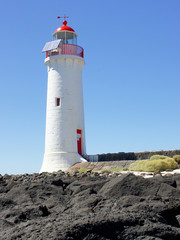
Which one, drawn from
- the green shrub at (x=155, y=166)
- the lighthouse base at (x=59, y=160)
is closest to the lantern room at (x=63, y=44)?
the lighthouse base at (x=59, y=160)

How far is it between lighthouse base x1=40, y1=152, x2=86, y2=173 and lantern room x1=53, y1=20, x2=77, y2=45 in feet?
24.6

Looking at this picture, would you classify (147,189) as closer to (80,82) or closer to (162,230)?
(162,230)

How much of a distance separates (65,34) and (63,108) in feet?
17.0

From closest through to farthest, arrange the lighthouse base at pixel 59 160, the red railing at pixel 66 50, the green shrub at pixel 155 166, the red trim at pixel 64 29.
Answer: the green shrub at pixel 155 166, the lighthouse base at pixel 59 160, the red railing at pixel 66 50, the red trim at pixel 64 29

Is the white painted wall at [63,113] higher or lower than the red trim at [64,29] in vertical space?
lower

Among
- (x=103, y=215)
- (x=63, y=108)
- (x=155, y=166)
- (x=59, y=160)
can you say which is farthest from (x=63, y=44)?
(x=103, y=215)

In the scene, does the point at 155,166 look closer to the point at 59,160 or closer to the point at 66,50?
the point at 59,160

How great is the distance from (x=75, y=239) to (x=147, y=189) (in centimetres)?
385

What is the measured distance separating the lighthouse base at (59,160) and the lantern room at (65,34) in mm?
7497

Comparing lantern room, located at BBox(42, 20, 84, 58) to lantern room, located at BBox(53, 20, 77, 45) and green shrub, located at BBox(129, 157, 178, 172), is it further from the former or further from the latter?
green shrub, located at BBox(129, 157, 178, 172)

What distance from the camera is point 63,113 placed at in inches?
842

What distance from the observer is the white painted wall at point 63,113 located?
20969 millimetres

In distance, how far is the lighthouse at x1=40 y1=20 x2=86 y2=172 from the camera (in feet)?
69.1

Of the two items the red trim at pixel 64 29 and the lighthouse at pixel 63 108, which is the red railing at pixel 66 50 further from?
the red trim at pixel 64 29
